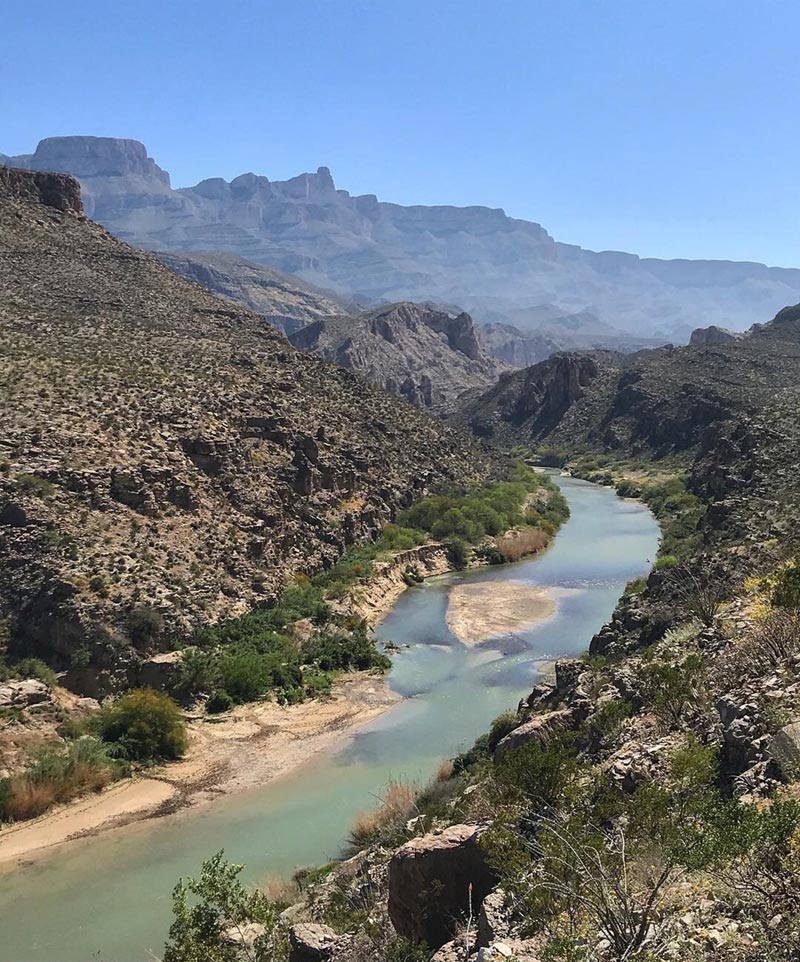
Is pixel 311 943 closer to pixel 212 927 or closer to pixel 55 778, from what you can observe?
pixel 212 927

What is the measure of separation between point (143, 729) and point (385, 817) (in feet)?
35.2

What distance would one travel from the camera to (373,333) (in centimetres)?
18788

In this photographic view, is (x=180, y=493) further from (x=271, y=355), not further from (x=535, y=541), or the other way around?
(x=535, y=541)

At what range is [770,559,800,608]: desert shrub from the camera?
57.9 ft

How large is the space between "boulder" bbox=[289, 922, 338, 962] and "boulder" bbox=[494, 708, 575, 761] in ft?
19.2

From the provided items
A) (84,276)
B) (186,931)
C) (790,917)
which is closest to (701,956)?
(790,917)

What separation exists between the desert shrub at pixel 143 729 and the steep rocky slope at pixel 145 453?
3.17 metres

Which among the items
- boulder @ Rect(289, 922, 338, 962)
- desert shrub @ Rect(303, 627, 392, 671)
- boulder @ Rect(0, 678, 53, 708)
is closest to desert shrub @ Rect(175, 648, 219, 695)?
boulder @ Rect(0, 678, 53, 708)

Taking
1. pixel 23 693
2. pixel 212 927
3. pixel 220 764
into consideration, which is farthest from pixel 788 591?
pixel 23 693

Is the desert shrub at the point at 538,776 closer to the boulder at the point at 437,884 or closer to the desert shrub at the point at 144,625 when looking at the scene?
the boulder at the point at 437,884

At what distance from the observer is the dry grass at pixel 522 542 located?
5903 centimetres

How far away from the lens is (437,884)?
11.2 m

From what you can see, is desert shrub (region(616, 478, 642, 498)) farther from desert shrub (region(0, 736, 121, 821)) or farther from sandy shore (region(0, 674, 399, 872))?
desert shrub (region(0, 736, 121, 821))

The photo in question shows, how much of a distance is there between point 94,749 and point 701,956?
2335 centimetres
